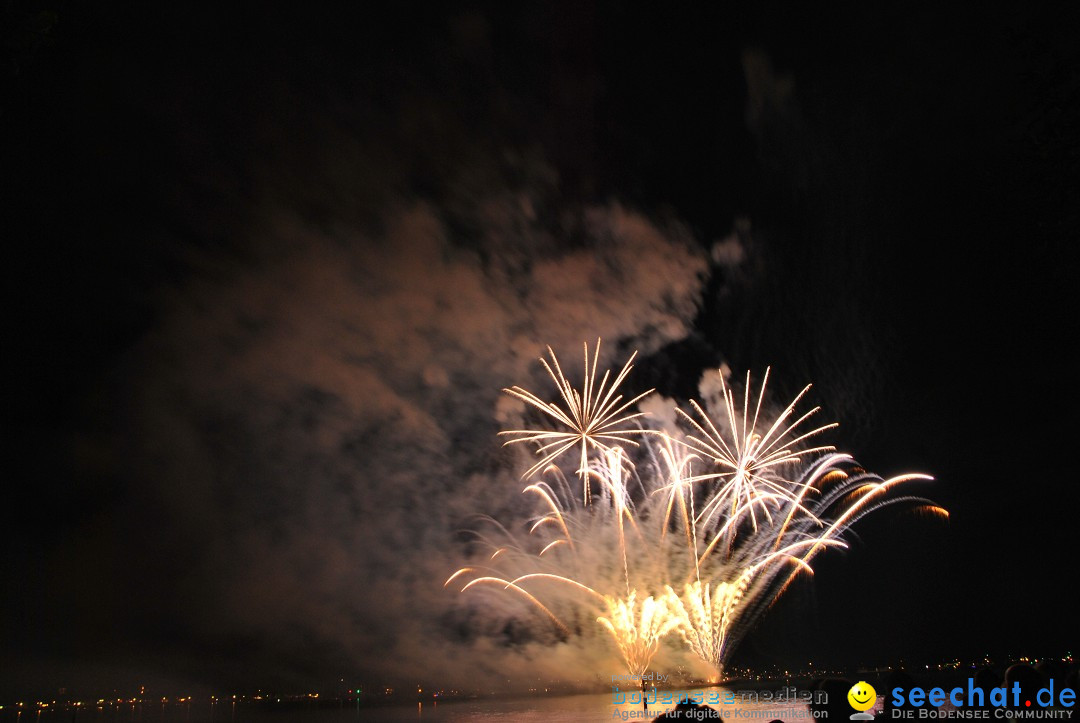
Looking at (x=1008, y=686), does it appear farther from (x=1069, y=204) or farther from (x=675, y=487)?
(x=675, y=487)

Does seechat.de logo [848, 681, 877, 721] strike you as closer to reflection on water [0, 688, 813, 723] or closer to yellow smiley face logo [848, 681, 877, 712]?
yellow smiley face logo [848, 681, 877, 712]

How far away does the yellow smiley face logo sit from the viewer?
13549mm

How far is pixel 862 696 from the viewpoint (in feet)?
45.8

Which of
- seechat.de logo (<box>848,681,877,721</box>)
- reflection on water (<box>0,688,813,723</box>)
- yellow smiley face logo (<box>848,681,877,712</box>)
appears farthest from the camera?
reflection on water (<box>0,688,813,723</box>)

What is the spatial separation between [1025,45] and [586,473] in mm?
23900

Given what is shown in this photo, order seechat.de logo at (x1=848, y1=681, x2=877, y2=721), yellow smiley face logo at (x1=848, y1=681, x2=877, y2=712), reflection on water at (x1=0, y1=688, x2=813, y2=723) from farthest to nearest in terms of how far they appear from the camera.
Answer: reflection on water at (x1=0, y1=688, x2=813, y2=723), yellow smiley face logo at (x1=848, y1=681, x2=877, y2=712), seechat.de logo at (x1=848, y1=681, x2=877, y2=721)

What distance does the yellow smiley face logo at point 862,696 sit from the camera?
13549 millimetres

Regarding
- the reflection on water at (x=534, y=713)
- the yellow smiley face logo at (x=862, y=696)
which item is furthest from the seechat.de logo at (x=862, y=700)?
the reflection on water at (x=534, y=713)

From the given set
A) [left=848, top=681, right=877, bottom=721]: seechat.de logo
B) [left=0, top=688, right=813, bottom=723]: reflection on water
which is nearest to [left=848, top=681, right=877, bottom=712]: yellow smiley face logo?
[left=848, top=681, right=877, bottom=721]: seechat.de logo

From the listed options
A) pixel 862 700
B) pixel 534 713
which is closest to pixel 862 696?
pixel 862 700

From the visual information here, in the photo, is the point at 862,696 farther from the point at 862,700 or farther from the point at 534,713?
the point at 534,713

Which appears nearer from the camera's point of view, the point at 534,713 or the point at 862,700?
the point at 862,700

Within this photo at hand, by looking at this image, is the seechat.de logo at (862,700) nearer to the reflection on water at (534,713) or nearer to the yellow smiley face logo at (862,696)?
the yellow smiley face logo at (862,696)

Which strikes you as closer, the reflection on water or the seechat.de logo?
the seechat.de logo
